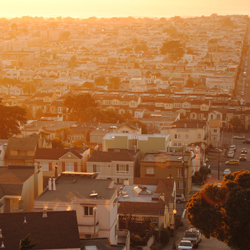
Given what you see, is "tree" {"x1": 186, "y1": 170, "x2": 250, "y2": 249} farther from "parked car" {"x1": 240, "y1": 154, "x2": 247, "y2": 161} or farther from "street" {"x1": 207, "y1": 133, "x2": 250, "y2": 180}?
"parked car" {"x1": 240, "y1": 154, "x2": 247, "y2": 161}

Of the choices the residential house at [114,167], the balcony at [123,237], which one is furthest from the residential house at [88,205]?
the residential house at [114,167]

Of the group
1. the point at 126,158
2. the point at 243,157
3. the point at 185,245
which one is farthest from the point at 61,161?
the point at 243,157

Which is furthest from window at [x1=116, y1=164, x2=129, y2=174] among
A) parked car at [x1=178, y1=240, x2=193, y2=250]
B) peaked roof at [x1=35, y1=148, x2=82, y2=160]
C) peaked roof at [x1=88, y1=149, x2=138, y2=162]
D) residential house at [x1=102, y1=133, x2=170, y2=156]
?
parked car at [x1=178, y1=240, x2=193, y2=250]

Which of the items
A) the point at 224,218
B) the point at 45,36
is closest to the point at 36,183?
the point at 224,218

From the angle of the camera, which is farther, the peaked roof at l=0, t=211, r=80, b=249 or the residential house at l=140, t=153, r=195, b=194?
the residential house at l=140, t=153, r=195, b=194

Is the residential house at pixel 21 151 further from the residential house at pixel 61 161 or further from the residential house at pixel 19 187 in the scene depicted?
the residential house at pixel 19 187

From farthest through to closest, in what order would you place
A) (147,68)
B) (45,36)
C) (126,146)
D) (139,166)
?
1. (45,36)
2. (147,68)
3. (126,146)
4. (139,166)

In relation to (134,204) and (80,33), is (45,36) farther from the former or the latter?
(134,204)
